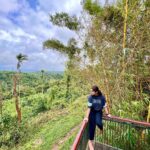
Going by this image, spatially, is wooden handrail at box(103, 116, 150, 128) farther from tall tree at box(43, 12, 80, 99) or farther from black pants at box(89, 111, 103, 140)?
tall tree at box(43, 12, 80, 99)

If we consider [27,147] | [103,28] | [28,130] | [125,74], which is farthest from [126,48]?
[28,130]

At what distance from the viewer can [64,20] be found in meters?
15.7

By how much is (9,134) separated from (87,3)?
12526 millimetres

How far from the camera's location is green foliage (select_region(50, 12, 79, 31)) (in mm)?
14666

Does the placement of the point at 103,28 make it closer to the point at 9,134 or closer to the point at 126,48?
the point at 126,48

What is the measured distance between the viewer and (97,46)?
31.7ft

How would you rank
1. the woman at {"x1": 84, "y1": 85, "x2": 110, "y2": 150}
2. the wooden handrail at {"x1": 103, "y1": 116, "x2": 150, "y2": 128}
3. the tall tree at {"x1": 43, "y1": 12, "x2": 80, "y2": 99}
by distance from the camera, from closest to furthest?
1. the wooden handrail at {"x1": 103, "y1": 116, "x2": 150, "y2": 128}
2. the woman at {"x1": 84, "y1": 85, "x2": 110, "y2": 150}
3. the tall tree at {"x1": 43, "y1": 12, "x2": 80, "y2": 99}

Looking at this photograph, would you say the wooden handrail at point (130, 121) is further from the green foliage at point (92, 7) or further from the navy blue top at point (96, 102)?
the green foliage at point (92, 7)

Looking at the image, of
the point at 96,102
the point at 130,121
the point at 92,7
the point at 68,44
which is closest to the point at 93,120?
the point at 96,102

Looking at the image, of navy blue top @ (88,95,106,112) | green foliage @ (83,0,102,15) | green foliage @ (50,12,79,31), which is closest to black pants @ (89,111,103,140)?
navy blue top @ (88,95,106,112)

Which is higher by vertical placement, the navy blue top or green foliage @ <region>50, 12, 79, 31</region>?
green foliage @ <region>50, 12, 79, 31</region>

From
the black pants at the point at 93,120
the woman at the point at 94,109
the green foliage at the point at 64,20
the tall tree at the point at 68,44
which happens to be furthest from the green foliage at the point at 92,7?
the black pants at the point at 93,120

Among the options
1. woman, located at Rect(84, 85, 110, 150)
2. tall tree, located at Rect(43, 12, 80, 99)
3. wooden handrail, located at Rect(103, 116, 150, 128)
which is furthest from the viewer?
tall tree, located at Rect(43, 12, 80, 99)

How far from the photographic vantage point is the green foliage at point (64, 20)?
14666 millimetres
